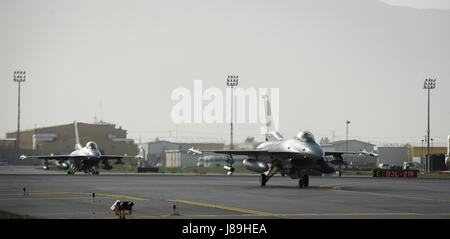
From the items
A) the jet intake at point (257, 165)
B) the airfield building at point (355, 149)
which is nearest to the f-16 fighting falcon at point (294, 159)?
the jet intake at point (257, 165)

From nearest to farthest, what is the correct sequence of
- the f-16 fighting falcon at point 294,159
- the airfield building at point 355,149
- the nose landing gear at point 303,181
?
the f-16 fighting falcon at point 294,159
the nose landing gear at point 303,181
the airfield building at point 355,149

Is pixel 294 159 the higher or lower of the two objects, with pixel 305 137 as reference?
lower

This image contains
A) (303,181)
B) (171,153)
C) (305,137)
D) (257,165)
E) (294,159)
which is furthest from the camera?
(171,153)

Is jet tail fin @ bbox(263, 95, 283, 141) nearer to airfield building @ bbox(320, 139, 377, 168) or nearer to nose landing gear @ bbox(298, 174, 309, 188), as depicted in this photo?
nose landing gear @ bbox(298, 174, 309, 188)

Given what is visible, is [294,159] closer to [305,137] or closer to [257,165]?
[305,137]

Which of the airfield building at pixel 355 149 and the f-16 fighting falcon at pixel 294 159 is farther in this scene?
the airfield building at pixel 355 149

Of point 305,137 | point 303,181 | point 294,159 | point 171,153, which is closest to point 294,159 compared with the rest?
point 294,159

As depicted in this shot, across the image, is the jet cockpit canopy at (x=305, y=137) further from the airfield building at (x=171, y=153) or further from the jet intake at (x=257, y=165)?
the airfield building at (x=171, y=153)

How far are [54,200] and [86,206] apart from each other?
4.10 m

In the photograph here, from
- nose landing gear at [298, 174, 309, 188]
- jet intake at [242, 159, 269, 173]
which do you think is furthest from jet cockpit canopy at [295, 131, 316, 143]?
jet intake at [242, 159, 269, 173]

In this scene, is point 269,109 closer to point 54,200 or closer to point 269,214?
point 54,200

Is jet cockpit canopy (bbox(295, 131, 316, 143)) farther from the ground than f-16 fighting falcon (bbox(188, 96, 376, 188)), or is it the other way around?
jet cockpit canopy (bbox(295, 131, 316, 143))

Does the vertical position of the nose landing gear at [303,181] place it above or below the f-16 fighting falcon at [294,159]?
below
